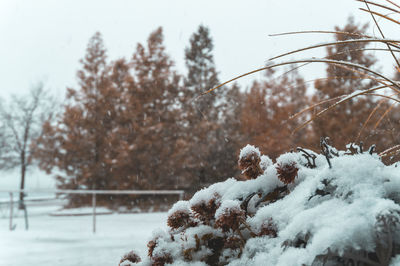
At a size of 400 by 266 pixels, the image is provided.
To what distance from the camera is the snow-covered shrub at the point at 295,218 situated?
1.63ft

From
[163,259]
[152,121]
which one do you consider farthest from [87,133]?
[163,259]

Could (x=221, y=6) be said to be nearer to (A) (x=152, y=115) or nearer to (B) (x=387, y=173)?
(A) (x=152, y=115)

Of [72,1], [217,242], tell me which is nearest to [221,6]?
[72,1]

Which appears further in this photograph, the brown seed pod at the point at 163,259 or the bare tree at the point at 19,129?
the bare tree at the point at 19,129

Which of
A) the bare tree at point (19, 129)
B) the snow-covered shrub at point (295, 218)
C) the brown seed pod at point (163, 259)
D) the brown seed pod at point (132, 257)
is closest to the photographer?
the snow-covered shrub at point (295, 218)

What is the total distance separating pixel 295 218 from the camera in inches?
23.6

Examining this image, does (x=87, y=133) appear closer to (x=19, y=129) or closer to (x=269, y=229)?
(x=19, y=129)

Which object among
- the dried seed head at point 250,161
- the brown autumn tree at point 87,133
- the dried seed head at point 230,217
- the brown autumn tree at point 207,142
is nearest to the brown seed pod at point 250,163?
the dried seed head at point 250,161

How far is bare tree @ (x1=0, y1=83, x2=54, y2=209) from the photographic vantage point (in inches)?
903

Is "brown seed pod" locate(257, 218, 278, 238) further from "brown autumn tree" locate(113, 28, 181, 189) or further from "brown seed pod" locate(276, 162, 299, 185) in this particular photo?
"brown autumn tree" locate(113, 28, 181, 189)

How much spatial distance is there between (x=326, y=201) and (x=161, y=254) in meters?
0.38

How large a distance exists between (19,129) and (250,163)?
2528 centimetres

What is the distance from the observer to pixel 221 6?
412 ft

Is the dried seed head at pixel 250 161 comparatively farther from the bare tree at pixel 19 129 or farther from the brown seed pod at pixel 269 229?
the bare tree at pixel 19 129
